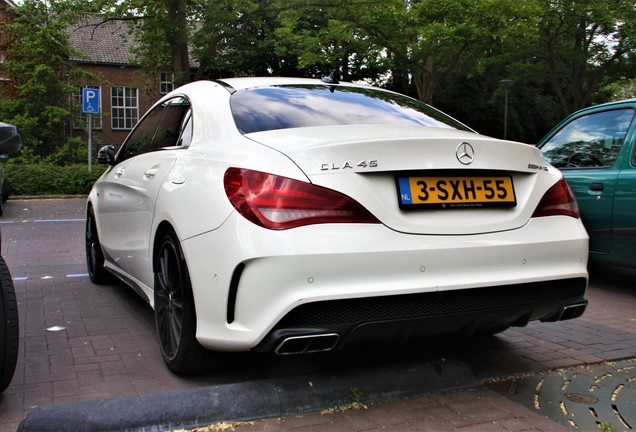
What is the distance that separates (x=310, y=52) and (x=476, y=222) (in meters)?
19.5

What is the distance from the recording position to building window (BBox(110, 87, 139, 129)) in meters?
43.2

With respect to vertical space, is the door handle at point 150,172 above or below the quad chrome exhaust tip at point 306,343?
above

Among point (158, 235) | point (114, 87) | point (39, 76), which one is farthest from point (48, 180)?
point (114, 87)

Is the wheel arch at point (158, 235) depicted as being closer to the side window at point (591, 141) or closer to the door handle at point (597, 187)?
the door handle at point (597, 187)

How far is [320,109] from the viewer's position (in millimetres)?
3350

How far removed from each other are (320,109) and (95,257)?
3.24 metres

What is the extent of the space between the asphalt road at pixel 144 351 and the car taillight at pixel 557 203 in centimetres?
96

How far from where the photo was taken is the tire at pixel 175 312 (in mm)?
2963

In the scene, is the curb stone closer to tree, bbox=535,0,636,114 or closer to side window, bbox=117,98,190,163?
side window, bbox=117,98,190,163

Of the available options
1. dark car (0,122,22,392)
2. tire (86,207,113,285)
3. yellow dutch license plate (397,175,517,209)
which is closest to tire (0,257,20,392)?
dark car (0,122,22,392)

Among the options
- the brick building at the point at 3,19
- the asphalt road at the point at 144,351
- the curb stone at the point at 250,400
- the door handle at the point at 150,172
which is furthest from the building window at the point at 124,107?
the curb stone at the point at 250,400

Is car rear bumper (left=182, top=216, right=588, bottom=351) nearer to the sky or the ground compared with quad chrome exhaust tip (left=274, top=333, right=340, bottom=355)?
nearer to the sky

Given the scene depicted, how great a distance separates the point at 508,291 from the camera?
283 centimetres

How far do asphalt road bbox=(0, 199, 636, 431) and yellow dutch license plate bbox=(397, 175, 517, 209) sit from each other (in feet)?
3.14
